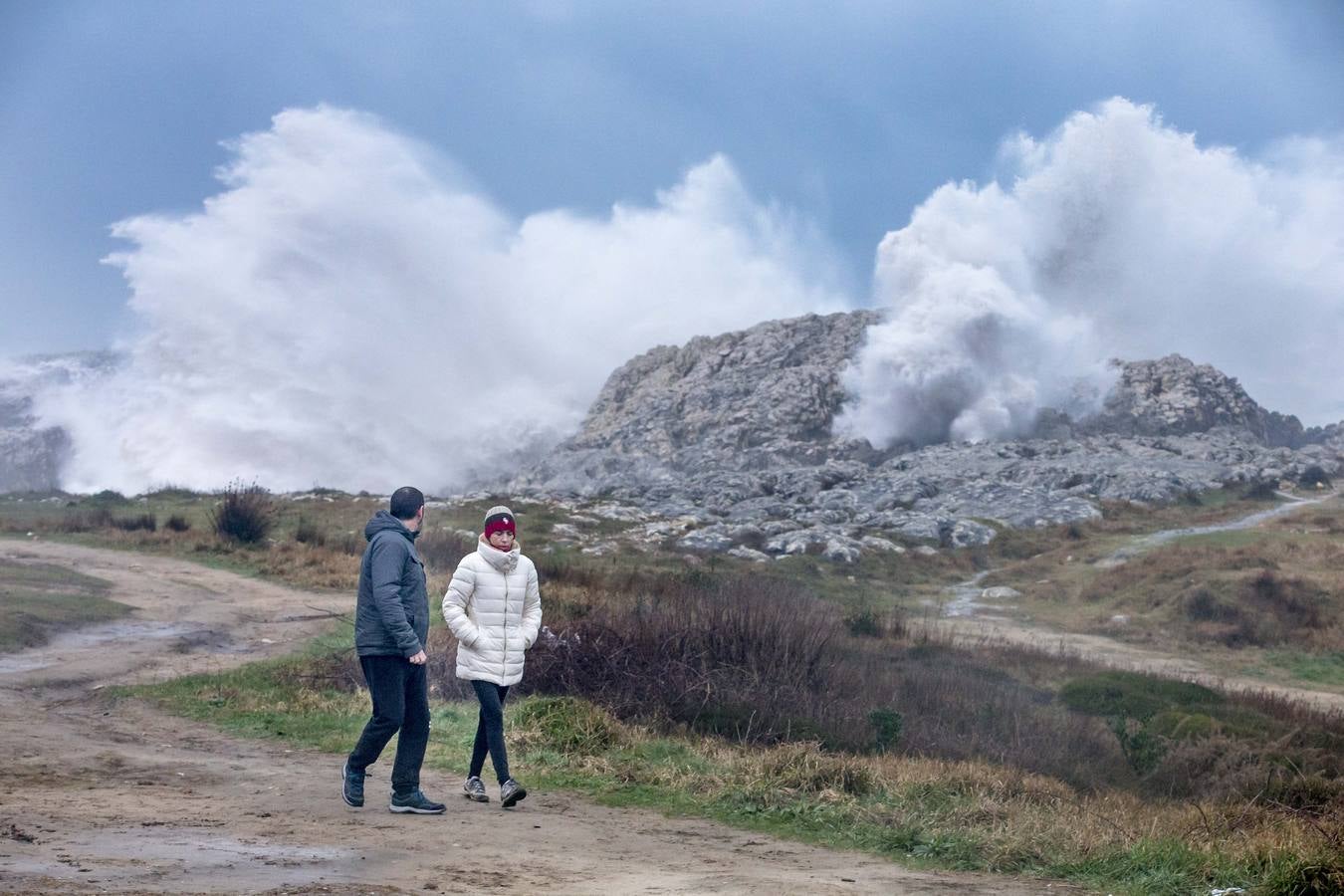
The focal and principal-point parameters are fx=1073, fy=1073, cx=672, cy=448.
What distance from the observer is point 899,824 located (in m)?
6.92

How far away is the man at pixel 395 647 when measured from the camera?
6465mm

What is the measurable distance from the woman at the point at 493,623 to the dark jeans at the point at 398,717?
0.35 meters

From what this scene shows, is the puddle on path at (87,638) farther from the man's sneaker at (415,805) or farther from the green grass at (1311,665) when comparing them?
the green grass at (1311,665)

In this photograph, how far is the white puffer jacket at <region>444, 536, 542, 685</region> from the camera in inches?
275

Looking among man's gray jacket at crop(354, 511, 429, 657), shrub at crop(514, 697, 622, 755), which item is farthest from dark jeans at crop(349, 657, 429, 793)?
shrub at crop(514, 697, 622, 755)

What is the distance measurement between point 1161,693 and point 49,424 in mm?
73616

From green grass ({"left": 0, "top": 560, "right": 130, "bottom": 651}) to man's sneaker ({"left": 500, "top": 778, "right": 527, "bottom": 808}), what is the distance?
967cm

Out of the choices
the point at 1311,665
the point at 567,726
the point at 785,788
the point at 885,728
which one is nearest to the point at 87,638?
the point at 567,726

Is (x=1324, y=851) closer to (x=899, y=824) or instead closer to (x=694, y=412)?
(x=899, y=824)

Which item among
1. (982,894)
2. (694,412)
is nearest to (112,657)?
(982,894)

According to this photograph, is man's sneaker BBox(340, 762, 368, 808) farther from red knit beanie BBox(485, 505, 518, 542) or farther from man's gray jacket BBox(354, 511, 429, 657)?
red knit beanie BBox(485, 505, 518, 542)

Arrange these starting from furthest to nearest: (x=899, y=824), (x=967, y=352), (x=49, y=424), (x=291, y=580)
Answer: (x=967, y=352)
(x=49, y=424)
(x=291, y=580)
(x=899, y=824)

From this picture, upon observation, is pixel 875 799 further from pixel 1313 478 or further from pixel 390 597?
pixel 1313 478

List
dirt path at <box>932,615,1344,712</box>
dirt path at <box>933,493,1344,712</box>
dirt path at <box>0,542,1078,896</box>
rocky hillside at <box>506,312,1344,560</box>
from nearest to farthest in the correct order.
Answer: dirt path at <box>0,542,1078,896</box>
dirt path at <box>932,615,1344,712</box>
dirt path at <box>933,493,1344,712</box>
rocky hillside at <box>506,312,1344,560</box>
